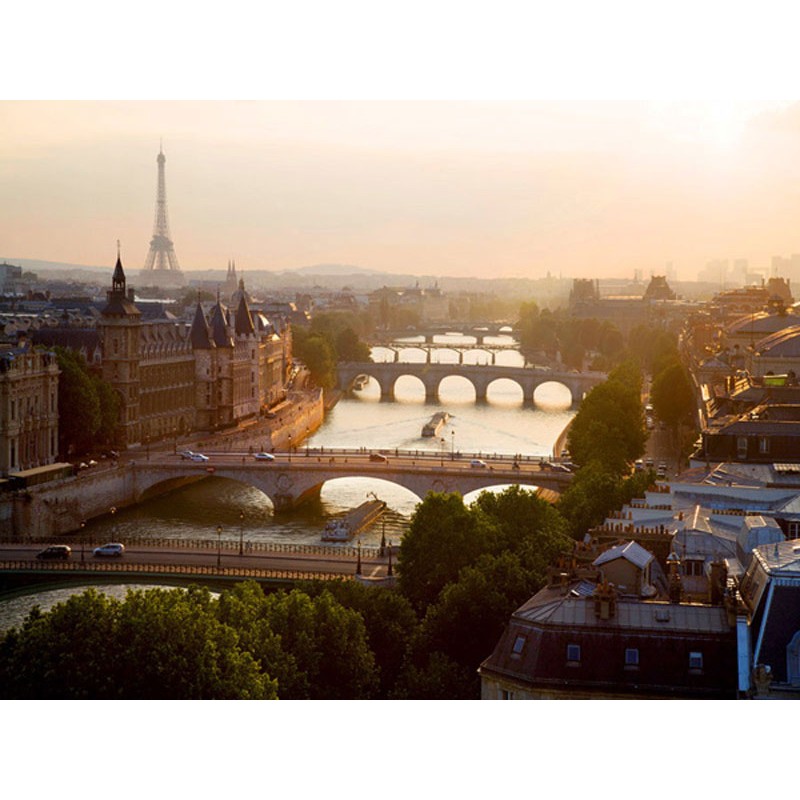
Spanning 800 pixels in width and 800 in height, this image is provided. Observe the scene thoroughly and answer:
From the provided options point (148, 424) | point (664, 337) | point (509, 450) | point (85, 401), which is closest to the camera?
point (85, 401)

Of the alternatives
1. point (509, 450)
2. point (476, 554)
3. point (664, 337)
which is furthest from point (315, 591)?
point (664, 337)

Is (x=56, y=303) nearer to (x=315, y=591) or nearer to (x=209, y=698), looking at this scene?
(x=315, y=591)

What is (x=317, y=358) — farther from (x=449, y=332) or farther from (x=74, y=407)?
(x=449, y=332)

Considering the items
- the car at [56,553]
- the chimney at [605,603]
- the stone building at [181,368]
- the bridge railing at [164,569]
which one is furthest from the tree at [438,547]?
the stone building at [181,368]

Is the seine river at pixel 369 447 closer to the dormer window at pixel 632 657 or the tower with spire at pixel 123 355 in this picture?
the tower with spire at pixel 123 355

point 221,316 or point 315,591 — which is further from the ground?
point 221,316

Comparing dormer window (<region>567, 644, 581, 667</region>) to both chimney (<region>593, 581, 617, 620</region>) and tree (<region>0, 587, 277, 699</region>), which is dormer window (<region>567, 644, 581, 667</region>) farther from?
tree (<region>0, 587, 277, 699</region>)

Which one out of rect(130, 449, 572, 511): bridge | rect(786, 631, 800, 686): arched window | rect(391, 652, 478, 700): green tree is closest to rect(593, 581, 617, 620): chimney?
rect(786, 631, 800, 686): arched window

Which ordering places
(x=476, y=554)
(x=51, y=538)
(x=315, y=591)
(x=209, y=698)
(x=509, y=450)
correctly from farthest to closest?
1. (x=509, y=450)
2. (x=51, y=538)
3. (x=476, y=554)
4. (x=315, y=591)
5. (x=209, y=698)
